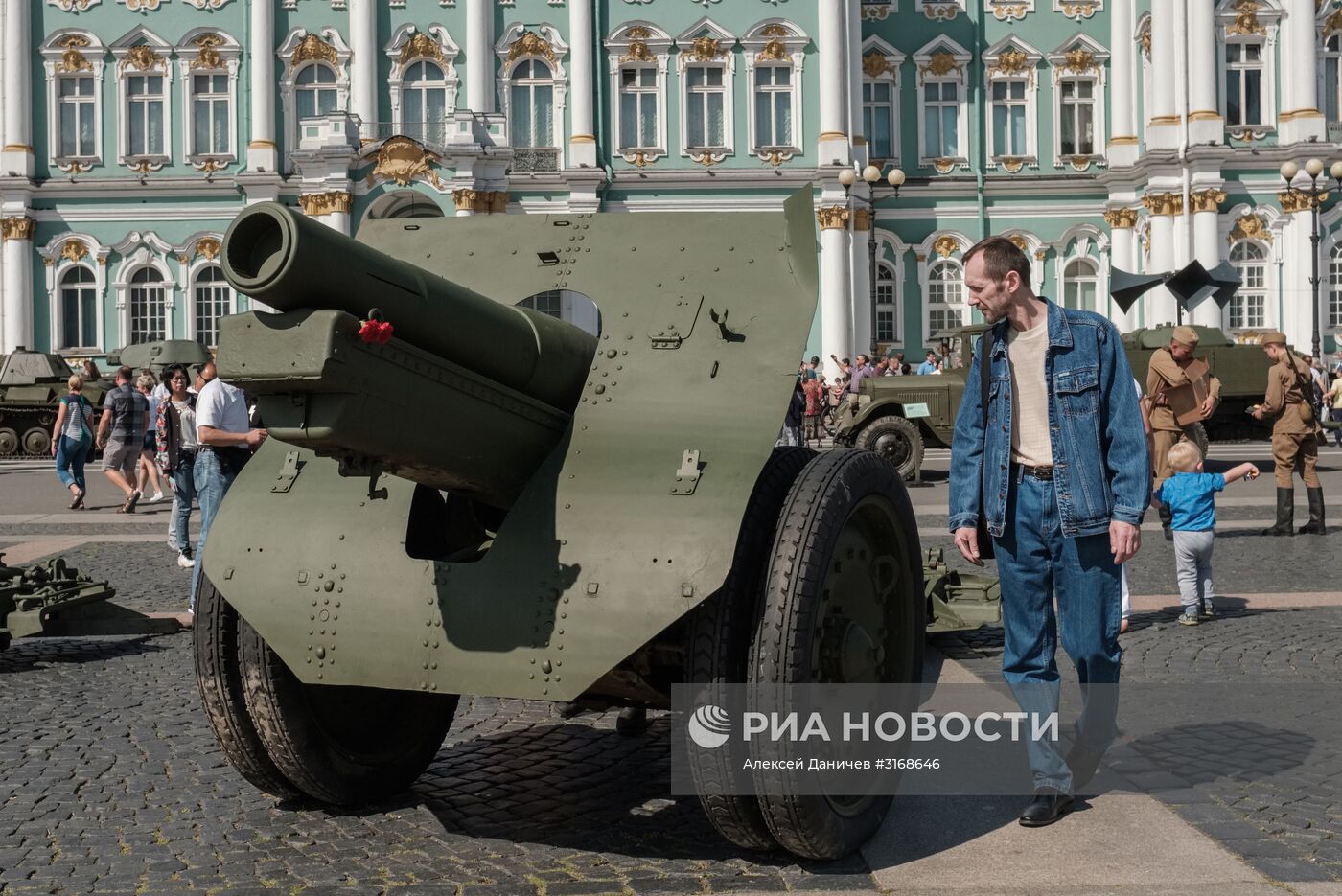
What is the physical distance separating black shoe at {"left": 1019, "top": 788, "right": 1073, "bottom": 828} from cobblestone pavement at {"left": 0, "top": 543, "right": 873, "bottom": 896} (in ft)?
1.96

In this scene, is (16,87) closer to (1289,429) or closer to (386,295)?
(1289,429)

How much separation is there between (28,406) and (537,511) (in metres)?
27.1

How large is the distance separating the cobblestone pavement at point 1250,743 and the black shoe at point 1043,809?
16.0 inches

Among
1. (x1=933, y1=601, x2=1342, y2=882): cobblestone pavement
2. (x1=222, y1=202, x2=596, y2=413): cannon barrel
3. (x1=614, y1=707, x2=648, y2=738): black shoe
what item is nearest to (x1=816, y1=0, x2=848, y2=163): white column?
(x1=933, y1=601, x2=1342, y2=882): cobblestone pavement

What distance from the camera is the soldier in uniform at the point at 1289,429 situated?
494 inches

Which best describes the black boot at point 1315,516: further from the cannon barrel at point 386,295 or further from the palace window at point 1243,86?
the palace window at point 1243,86

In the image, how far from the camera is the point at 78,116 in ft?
121

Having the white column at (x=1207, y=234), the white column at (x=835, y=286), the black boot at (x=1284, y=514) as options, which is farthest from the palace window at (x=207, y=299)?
the black boot at (x=1284, y=514)

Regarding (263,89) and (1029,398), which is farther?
(263,89)

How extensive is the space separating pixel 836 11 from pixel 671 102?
4.46 m

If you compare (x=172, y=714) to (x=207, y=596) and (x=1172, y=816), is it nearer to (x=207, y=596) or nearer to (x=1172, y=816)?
(x=207, y=596)

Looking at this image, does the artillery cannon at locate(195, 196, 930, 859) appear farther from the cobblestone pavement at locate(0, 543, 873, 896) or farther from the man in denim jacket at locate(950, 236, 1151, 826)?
the man in denim jacket at locate(950, 236, 1151, 826)

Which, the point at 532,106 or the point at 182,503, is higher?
the point at 532,106

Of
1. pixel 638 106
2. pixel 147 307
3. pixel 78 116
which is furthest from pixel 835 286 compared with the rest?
pixel 78 116
